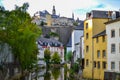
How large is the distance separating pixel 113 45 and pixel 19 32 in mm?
16880

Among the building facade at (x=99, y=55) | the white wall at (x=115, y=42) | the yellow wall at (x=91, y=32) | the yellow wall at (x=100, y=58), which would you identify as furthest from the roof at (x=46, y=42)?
the white wall at (x=115, y=42)

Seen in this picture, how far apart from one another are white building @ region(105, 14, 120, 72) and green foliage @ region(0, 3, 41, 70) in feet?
41.1

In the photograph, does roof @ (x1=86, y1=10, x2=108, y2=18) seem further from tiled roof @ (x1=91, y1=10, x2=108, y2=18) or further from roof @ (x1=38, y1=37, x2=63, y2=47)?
roof @ (x1=38, y1=37, x2=63, y2=47)

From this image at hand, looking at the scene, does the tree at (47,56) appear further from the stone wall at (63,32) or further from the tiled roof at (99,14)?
the stone wall at (63,32)

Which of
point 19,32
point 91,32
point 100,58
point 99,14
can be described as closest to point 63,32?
point 91,32

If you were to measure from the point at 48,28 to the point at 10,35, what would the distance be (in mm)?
74439

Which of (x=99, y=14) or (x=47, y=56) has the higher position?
(x=99, y=14)

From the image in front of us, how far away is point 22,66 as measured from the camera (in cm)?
3781

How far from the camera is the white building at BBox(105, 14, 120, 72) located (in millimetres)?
45188

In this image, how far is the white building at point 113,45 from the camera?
148 feet

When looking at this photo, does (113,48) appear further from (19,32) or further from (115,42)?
(19,32)

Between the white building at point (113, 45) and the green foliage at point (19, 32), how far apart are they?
12.5m

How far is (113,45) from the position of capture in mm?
46656

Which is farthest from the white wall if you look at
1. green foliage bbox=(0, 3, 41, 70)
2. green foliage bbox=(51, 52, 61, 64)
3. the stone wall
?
the stone wall
